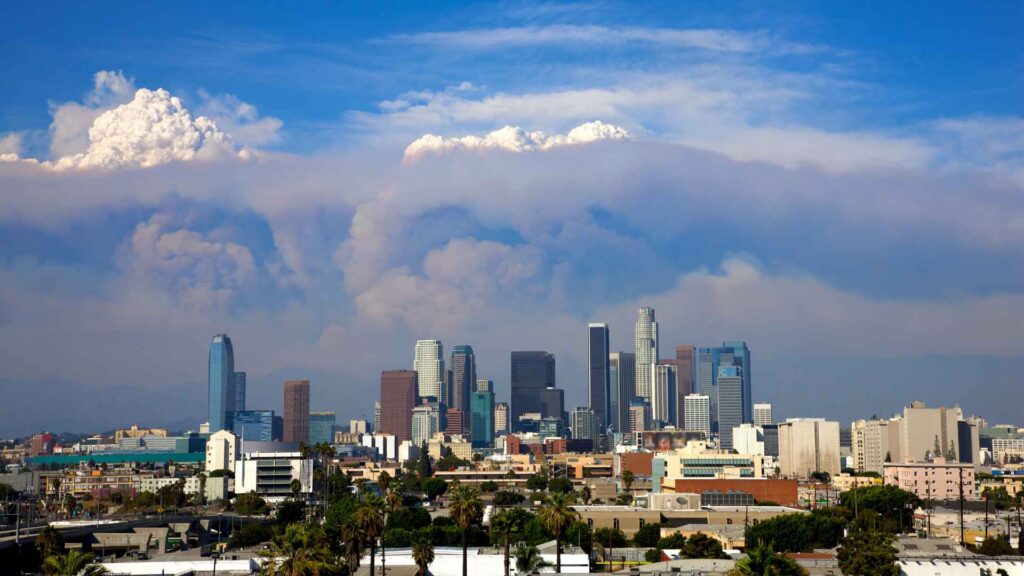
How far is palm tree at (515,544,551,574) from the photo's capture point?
94787 mm

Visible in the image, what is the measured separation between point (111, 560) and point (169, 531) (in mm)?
33670

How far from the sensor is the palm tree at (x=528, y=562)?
94787mm

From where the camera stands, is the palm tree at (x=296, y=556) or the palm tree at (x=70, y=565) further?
the palm tree at (x=70, y=565)

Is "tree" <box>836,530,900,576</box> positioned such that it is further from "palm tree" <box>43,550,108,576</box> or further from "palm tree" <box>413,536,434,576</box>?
"palm tree" <box>43,550,108,576</box>

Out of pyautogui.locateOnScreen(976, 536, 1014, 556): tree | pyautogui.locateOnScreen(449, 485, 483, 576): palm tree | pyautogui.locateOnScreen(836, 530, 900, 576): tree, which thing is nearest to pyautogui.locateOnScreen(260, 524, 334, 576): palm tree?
pyautogui.locateOnScreen(449, 485, 483, 576): palm tree

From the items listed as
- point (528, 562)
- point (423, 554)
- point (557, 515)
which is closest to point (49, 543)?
point (423, 554)

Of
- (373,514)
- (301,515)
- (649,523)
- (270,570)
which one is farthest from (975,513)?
(270,570)

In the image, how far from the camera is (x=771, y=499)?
7495 inches

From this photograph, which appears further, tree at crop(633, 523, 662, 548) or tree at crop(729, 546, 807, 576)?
tree at crop(633, 523, 662, 548)

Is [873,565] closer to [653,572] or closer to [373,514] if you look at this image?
[653,572]

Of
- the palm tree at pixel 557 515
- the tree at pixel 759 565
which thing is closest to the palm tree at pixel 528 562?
the palm tree at pixel 557 515

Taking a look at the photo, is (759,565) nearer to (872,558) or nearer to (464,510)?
(872,558)

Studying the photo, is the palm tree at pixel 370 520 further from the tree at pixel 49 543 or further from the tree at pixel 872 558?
the tree at pixel 872 558

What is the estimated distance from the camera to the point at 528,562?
311 ft
